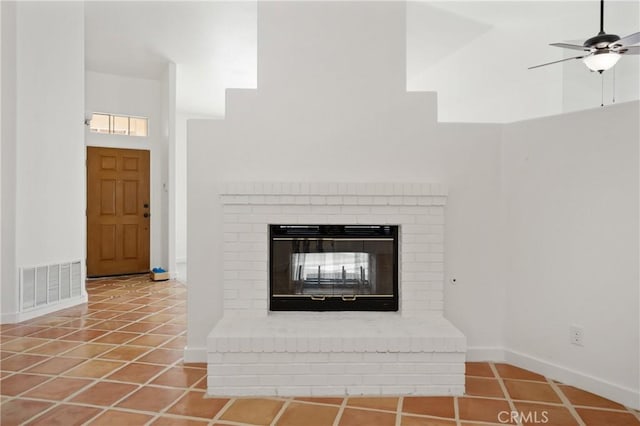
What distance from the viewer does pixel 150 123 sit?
6766 mm

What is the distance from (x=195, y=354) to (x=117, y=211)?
14.4 ft

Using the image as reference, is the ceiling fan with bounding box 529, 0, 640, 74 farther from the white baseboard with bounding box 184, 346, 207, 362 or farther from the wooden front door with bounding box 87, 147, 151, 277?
the wooden front door with bounding box 87, 147, 151, 277

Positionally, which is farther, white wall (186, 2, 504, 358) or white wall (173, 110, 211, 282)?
white wall (173, 110, 211, 282)

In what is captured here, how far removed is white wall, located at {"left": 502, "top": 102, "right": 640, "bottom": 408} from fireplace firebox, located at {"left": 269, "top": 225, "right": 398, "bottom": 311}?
0.84m

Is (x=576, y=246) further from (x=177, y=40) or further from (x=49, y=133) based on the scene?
(x=177, y=40)

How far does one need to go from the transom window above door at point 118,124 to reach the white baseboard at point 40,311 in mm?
2821

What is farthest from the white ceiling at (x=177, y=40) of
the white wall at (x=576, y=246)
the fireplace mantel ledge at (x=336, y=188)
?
the white wall at (x=576, y=246)

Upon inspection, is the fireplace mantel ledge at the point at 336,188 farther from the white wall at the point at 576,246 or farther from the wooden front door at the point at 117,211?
the wooden front door at the point at 117,211

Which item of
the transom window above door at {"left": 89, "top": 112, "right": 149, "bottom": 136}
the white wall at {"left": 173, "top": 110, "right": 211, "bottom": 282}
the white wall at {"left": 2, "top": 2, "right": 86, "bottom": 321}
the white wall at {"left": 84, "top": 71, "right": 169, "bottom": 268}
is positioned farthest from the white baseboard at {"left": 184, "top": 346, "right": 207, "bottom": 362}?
the white wall at {"left": 173, "top": 110, "right": 211, "bottom": 282}

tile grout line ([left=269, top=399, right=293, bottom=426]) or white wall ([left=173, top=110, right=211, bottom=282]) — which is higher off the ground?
white wall ([left=173, top=110, right=211, bottom=282])

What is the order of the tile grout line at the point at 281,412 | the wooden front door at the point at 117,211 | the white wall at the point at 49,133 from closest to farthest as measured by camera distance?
1. the tile grout line at the point at 281,412
2. the white wall at the point at 49,133
3. the wooden front door at the point at 117,211

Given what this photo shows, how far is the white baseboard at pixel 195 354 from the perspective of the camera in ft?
9.53

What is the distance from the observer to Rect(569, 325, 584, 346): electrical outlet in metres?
2.51

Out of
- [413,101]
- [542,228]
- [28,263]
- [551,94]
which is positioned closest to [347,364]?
[542,228]
